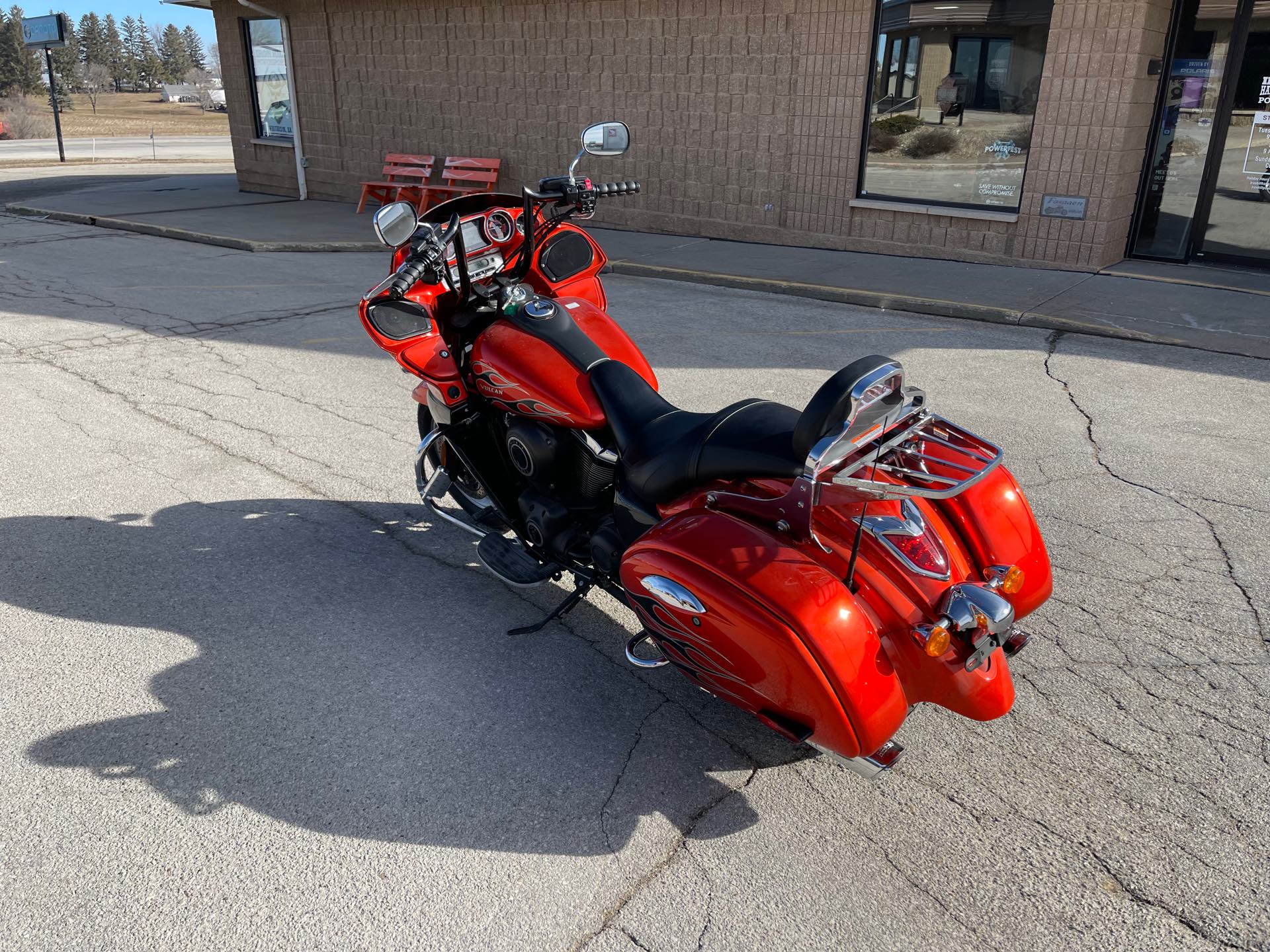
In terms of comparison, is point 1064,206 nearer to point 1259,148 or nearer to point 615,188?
point 1259,148

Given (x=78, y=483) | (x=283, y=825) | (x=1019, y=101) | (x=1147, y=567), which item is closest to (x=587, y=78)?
(x=1019, y=101)

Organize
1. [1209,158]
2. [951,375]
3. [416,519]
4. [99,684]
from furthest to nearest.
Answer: [1209,158] < [951,375] < [416,519] < [99,684]

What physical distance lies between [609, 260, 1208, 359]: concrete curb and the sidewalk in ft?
0.04

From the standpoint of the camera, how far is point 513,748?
10.3 feet

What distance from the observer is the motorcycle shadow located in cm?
288

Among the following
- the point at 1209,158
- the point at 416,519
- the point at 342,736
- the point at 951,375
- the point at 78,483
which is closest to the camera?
the point at 342,736

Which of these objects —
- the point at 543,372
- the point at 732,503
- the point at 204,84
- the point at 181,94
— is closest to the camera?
the point at 732,503

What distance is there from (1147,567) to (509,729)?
287 cm

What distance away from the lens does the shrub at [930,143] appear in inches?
433

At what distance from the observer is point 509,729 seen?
3.22 m

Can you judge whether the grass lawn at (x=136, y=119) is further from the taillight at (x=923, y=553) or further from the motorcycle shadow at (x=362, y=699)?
the taillight at (x=923, y=553)

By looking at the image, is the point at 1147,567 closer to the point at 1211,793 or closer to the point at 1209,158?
the point at 1211,793

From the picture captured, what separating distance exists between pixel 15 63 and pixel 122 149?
43.7m

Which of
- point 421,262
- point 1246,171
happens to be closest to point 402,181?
point 1246,171
